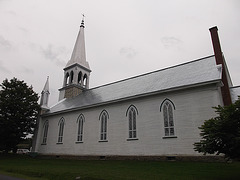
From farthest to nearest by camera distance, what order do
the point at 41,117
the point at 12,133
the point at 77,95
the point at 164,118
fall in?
the point at 77,95, the point at 41,117, the point at 12,133, the point at 164,118

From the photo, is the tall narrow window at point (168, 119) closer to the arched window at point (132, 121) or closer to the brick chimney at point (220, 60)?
the arched window at point (132, 121)

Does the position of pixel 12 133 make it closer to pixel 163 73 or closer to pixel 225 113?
pixel 163 73

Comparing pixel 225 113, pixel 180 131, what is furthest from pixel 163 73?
pixel 225 113

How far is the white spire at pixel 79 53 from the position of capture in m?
33.2

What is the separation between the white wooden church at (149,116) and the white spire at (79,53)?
409 inches

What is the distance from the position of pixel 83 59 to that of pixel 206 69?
2315cm

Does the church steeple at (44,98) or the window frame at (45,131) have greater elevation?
the church steeple at (44,98)

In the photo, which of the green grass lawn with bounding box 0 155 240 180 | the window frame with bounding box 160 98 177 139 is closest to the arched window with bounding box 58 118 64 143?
the green grass lawn with bounding box 0 155 240 180

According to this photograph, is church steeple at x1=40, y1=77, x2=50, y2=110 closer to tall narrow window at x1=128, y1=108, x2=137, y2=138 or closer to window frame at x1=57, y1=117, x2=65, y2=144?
window frame at x1=57, y1=117, x2=65, y2=144

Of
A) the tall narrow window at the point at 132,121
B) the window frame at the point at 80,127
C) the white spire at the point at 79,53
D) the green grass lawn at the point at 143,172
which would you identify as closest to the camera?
the green grass lawn at the point at 143,172

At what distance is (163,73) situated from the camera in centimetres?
2111

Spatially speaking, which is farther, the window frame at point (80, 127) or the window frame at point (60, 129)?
the window frame at point (60, 129)

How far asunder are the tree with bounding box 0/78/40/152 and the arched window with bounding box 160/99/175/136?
18369mm

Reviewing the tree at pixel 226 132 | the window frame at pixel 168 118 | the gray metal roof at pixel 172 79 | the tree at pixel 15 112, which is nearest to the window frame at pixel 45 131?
the tree at pixel 15 112
